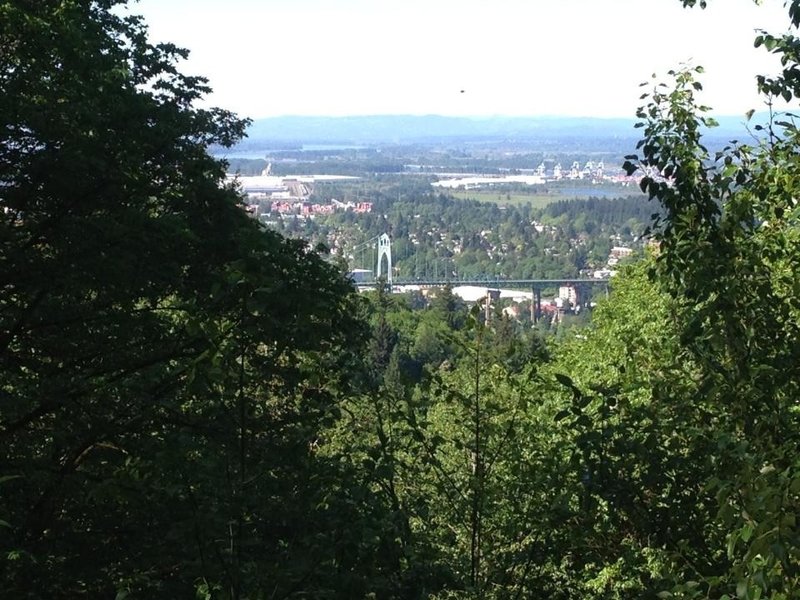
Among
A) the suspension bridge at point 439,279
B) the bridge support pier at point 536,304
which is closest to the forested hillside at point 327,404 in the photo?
the bridge support pier at point 536,304

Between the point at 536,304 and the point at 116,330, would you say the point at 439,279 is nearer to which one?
the point at 536,304

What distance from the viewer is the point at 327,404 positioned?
3.78 m

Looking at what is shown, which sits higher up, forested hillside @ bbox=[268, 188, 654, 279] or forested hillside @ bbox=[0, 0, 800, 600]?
forested hillside @ bbox=[0, 0, 800, 600]

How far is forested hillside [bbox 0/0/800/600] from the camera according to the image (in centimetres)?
292

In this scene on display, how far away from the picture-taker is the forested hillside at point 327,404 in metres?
2.92

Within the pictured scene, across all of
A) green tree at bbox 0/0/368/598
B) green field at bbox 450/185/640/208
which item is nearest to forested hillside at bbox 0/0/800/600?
green tree at bbox 0/0/368/598

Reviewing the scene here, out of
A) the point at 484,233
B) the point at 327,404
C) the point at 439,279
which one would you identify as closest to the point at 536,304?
the point at 439,279

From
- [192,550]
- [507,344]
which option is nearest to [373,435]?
[507,344]

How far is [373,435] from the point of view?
4.02 m

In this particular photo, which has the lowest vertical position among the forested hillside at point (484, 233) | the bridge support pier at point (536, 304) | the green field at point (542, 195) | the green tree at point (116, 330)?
the bridge support pier at point (536, 304)

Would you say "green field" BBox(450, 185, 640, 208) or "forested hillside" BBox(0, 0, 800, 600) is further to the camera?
"green field" BBox(450, 185, 640, 208)

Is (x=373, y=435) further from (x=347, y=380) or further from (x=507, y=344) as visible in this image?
(x=507, y=344)

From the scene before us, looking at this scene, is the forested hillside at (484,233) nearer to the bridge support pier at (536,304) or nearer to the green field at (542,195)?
the green field at (542,195)

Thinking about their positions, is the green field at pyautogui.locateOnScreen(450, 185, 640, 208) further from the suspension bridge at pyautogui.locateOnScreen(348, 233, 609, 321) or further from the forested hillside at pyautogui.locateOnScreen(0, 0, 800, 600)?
the forested hillside at pyautogui.locateOnScreen(0, 0, 800, 600)
